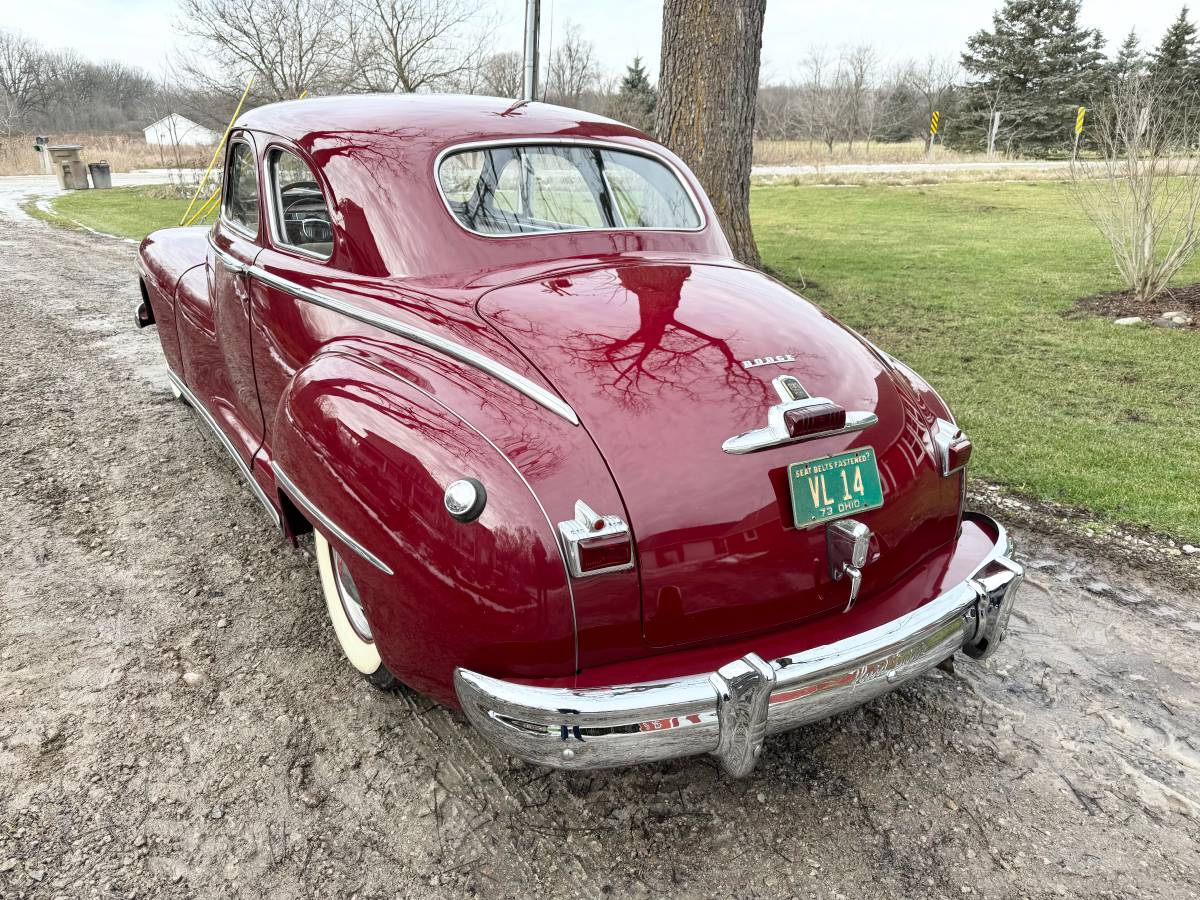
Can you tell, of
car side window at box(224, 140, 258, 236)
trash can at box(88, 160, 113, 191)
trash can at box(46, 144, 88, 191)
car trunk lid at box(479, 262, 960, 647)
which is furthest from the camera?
trash can at box(88, 160, 113, 191)

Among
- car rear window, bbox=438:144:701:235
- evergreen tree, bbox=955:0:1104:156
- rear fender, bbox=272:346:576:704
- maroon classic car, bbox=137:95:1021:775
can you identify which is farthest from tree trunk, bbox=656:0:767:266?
evergreen tree, bbox=955:0:1104:156

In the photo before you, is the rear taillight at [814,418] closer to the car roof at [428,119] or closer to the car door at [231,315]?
the car roof at [428,119]

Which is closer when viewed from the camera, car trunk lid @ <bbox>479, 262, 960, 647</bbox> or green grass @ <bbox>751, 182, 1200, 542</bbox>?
car trunk lid @ <bbox>479, 262, 960, 647</bbox>

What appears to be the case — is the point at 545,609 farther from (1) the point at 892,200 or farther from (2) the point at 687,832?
(1) the point at 892,200

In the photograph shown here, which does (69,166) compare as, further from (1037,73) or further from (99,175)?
(1037,73)

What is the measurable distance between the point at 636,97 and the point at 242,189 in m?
40.3

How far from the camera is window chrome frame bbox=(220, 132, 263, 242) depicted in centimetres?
311

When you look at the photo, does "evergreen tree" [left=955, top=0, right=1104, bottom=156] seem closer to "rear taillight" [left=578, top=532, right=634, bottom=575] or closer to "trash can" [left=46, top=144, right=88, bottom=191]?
"trash can" [left=46, top=144, right=88, bottom=191]

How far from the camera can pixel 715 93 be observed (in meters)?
6.75

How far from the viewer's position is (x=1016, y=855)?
1.99 meters

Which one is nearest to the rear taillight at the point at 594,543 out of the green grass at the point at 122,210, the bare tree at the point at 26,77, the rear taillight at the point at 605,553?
the rear taillight at the point at 605,553

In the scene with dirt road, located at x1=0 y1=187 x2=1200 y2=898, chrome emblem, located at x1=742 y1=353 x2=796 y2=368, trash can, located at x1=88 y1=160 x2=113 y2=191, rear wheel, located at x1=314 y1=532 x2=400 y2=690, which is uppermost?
trash can, located at x1=88 y1=160 x2=113 y2=191

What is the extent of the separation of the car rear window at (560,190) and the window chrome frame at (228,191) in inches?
36.0

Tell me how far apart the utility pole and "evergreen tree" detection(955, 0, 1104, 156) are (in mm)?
35588
